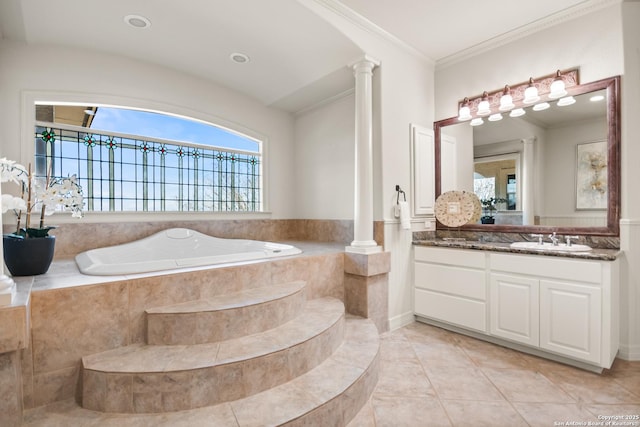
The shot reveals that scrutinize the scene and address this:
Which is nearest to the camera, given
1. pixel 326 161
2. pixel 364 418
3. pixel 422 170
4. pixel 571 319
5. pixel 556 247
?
pixel 364 418

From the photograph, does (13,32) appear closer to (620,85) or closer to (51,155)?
(51,155)

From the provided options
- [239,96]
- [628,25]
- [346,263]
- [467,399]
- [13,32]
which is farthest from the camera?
[239,96]

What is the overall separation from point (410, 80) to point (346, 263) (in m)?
1.96

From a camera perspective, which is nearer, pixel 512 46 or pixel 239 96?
pixel 512 46

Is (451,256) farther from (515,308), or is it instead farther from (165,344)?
(165,344)

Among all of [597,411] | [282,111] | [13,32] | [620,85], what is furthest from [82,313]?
[620,85]

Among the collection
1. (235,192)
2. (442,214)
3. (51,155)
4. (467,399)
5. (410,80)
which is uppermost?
(410,80)

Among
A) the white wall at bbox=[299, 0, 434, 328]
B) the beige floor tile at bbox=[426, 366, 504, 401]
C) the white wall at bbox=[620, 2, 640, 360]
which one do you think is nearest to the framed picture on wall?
the white wall at bbox=[620, 2, 640, 360]

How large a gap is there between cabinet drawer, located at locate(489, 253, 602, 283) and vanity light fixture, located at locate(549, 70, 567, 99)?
1361 millimetres

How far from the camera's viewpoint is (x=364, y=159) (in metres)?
2.76

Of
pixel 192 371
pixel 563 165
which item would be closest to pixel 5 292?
pixel 192 371

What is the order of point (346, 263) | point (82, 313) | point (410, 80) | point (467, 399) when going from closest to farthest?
point (82, 313) < point (467, 399) < point (346, 263) < point (410, 80)

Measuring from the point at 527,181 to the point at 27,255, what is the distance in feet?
12.3

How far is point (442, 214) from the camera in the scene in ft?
10.7
